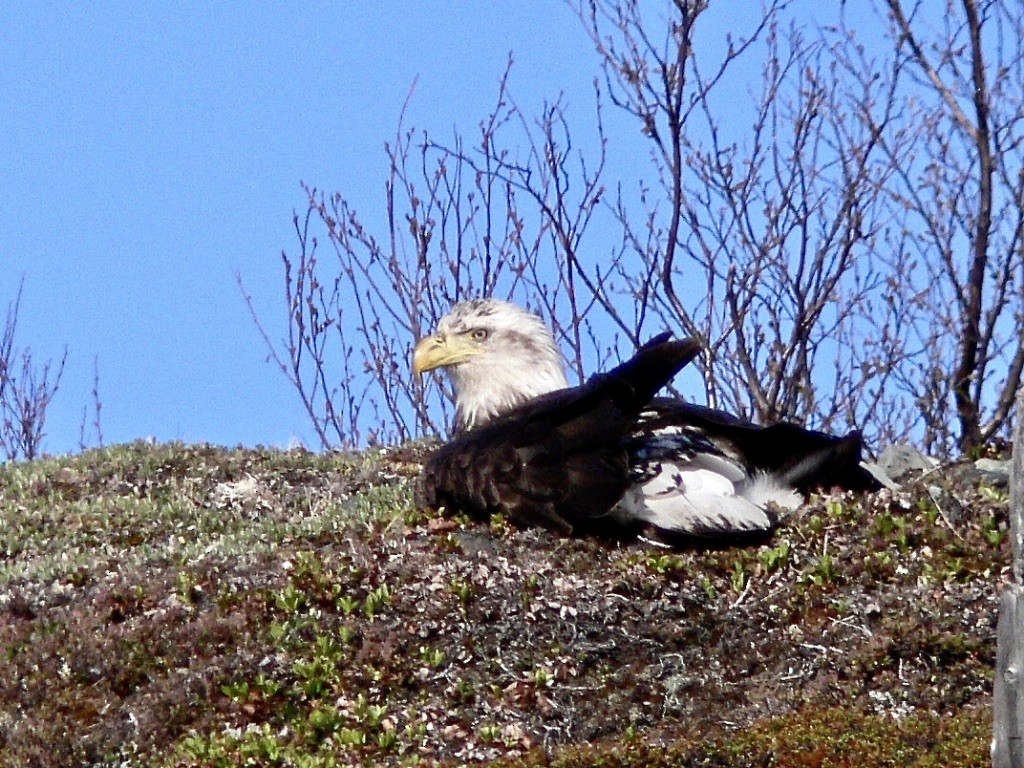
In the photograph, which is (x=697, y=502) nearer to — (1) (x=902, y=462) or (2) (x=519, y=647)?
(2) (x=519, y=647)

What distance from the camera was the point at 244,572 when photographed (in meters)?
9.77

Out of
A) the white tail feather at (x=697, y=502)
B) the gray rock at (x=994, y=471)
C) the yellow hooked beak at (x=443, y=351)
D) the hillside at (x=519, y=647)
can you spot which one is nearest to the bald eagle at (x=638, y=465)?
the white tail feather at (x=697, y=502)

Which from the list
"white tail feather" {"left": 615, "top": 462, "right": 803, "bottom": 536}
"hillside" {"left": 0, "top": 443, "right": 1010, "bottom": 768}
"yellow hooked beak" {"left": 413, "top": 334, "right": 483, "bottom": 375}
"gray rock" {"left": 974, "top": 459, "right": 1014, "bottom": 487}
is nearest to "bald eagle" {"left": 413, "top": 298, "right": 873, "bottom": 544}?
"white tail feather" {"left": 615, "top": 462, "right": 803, "bottom": 536}

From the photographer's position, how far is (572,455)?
9.94 metres

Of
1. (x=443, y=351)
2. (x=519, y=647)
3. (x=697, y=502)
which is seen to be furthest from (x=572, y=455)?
(x=443, y=351)

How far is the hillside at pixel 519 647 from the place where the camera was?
25.1 feet

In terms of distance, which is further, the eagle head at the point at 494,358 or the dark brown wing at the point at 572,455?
the eagle head at the point at 494,358

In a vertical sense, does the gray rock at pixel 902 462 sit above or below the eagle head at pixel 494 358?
below

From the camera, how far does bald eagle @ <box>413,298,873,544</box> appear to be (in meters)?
9.76

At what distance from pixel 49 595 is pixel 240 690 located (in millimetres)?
2398

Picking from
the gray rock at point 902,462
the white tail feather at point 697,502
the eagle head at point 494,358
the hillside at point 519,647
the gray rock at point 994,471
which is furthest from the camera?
the eagle head at point 494,358

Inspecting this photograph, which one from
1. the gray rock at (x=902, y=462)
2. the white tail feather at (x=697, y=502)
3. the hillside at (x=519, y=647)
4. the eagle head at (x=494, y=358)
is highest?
the eagle head at (x=494, y=358)

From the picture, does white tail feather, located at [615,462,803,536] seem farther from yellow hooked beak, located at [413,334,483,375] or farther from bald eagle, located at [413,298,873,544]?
yellow hooked beak, located at [413,334,483,375]

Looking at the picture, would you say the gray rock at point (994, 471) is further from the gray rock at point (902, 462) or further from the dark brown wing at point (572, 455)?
the dark brown wing at point (572, 455)
